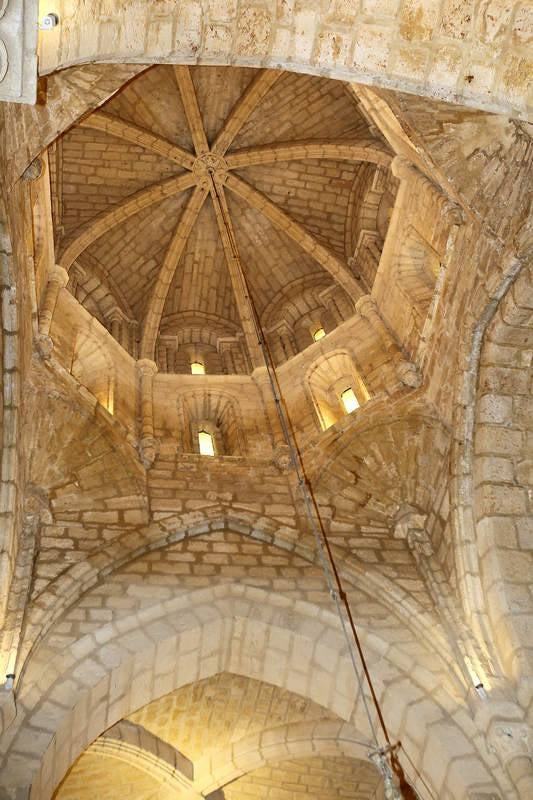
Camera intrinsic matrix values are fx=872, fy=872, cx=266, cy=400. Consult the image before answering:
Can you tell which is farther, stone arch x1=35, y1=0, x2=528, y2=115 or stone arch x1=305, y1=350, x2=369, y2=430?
stone arch x1=305, y1=350, x2=369, y2=430

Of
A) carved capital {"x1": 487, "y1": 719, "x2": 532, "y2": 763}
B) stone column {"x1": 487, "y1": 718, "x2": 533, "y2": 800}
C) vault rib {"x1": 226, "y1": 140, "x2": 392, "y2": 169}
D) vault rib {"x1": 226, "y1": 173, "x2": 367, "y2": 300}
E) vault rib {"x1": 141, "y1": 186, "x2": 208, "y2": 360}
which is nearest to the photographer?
stone column {"x1": 487, "y1": 718, "x2": 533, "y2": 800}

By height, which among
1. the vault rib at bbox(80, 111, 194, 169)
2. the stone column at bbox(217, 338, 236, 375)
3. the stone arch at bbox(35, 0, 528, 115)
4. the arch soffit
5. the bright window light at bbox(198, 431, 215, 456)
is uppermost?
the vault rib at bbox(80, 111, 194, 169)

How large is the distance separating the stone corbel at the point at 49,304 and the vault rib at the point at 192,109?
406 centimetres

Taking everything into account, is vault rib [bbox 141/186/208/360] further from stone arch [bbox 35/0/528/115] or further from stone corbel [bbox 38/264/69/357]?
stone arch [bbox 35/0/528/115]

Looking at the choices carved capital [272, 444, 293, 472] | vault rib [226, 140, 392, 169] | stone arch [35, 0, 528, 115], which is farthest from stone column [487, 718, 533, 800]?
vault rib [226, 140, 392, 169]

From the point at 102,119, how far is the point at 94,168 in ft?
3.09

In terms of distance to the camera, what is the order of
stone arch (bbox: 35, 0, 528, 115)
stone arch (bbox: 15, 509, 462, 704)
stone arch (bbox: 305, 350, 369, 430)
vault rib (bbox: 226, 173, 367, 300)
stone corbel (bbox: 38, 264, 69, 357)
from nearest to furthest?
stone arch (bbox: 35, 0, 528, 115) → stone arch (bbox: 15, 509, 462, 704) → stone corbel (bbox: 38, 264, 69, 357) → stone arch (bbox: 305, 350, 369, 430) → vault rib (bbox: 226, 173, 367, 300)

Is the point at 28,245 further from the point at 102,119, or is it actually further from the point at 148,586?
the point at 102,119

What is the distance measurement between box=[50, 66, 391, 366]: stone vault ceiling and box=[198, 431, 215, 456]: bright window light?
249cm

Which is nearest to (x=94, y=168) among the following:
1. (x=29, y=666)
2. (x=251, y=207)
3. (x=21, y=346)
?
(x=251, y=207)

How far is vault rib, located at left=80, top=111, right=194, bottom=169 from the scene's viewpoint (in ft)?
48.3

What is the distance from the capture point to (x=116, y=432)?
1108 cm

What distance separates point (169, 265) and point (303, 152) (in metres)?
3.07

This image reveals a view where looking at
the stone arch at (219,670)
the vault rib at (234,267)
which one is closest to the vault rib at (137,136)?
the vault rib at (234,267)
